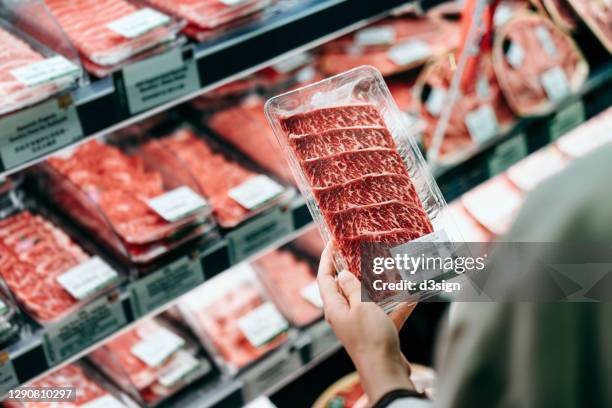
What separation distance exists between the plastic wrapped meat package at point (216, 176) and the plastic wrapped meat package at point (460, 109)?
62 centimetres

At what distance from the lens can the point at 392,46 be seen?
2570 mm

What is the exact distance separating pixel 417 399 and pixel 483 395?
34cm

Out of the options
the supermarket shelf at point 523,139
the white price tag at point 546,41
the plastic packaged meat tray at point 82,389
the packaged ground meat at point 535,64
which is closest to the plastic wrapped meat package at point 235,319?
the plastic packaged meat tray at point 82,389

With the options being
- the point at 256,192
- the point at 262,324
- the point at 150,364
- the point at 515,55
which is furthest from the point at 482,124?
the point at 150,364

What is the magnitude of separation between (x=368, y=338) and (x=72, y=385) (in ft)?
3.66

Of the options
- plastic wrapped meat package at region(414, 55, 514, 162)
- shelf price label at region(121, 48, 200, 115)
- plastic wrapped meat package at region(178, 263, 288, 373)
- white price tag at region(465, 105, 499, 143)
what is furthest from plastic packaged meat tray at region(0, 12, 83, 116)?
white price tag at region(465, 105, 499, 143)

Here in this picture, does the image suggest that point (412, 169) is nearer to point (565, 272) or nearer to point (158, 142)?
point (565, 272)

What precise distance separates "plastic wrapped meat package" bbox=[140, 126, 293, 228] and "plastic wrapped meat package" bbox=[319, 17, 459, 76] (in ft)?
1.88

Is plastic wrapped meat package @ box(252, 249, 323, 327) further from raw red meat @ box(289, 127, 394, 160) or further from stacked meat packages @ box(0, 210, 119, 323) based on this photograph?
raw red meat @ box(289, 127, 394, 160)

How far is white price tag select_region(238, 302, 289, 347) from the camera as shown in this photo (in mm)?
2115

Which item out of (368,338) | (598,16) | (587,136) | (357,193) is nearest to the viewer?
(368,338)

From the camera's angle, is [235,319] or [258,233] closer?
[258,233]

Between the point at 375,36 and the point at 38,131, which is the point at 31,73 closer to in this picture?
the point at 38,131

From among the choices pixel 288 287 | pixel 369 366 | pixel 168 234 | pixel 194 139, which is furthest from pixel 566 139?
pixel 369 366
